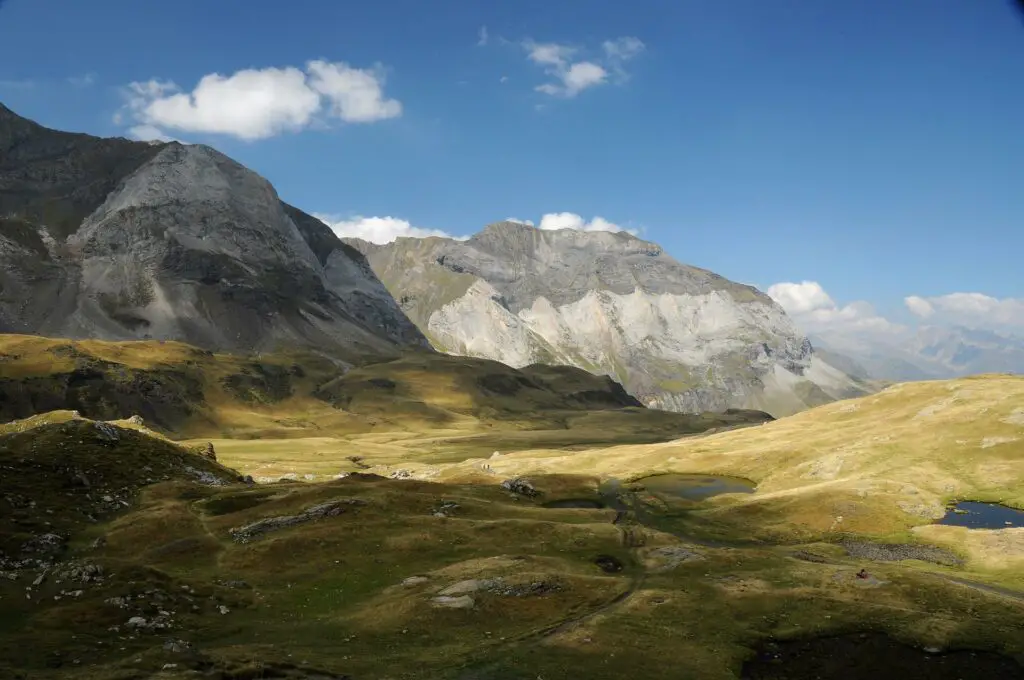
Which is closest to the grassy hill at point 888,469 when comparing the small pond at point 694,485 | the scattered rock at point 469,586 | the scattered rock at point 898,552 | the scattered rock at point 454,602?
the scattered rock at point 898,552

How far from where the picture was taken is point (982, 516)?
4424 inches

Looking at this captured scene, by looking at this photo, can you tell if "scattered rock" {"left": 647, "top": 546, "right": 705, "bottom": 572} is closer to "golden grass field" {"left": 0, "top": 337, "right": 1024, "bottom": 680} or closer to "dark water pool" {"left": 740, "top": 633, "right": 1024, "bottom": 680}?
"golden grass field" {"left": 0, "top": 337, "right": 1024, "bottom": 680}

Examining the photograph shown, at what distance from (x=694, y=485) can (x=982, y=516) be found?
59.9m

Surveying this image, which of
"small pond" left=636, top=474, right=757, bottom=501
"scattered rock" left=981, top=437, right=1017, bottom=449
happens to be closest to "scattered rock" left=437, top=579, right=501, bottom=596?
"small pond" left=636, top=474, right=757, bottom=501

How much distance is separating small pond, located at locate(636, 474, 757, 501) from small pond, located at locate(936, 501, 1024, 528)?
4158cm

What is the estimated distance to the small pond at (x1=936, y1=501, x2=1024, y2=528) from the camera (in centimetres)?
10791

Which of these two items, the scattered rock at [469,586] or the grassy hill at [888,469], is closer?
the scattered rock at [469,586]

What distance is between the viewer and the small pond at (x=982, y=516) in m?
108

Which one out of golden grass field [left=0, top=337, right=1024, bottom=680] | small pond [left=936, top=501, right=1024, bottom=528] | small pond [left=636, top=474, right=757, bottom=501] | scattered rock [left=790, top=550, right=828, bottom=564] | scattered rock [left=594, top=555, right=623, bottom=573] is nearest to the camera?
golden grass field [left=0, top=337, right=1024, bottom=680]

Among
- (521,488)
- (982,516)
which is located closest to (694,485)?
(521,488)

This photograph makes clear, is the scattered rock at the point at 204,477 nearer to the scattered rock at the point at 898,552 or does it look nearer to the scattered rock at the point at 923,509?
the scattered rock at the point at 898,552

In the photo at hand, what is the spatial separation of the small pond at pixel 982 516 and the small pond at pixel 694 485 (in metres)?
41.6

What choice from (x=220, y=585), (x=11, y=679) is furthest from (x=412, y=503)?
(x=11, y=679)

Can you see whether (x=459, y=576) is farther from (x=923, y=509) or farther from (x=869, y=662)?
(x=923, y=509)
